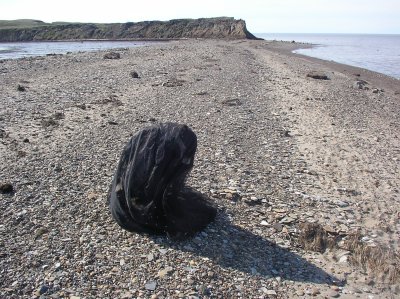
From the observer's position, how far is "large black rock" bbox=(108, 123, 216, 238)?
19.0 feet

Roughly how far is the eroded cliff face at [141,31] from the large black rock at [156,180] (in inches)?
3325

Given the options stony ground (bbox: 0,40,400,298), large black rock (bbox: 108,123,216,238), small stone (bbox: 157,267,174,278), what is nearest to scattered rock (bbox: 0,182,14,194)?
stony ground (bbox: 0,40,400,298)

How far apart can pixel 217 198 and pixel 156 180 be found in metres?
1.95

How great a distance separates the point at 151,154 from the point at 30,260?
2.05 m

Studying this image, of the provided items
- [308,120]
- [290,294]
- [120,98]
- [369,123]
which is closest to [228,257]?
[290,294]

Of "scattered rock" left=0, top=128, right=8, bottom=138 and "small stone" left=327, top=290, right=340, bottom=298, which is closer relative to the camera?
"small stone" left=327, top=290, right=340, bottom=298

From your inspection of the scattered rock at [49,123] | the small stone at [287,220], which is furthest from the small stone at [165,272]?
the scattered rock at [49,123]

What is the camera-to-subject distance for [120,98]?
16.3 m

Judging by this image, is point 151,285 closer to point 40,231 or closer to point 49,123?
point 40,231

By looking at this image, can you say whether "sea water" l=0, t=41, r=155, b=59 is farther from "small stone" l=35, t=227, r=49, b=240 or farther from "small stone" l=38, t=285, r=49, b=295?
"small stone" l=38, t=285, r=49, b=295

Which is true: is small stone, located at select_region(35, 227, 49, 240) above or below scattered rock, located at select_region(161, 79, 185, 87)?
below

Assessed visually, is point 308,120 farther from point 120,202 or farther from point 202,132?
point 120,202

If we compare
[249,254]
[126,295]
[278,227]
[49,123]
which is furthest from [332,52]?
[126,295]

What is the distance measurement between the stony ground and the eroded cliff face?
76.7 metres
